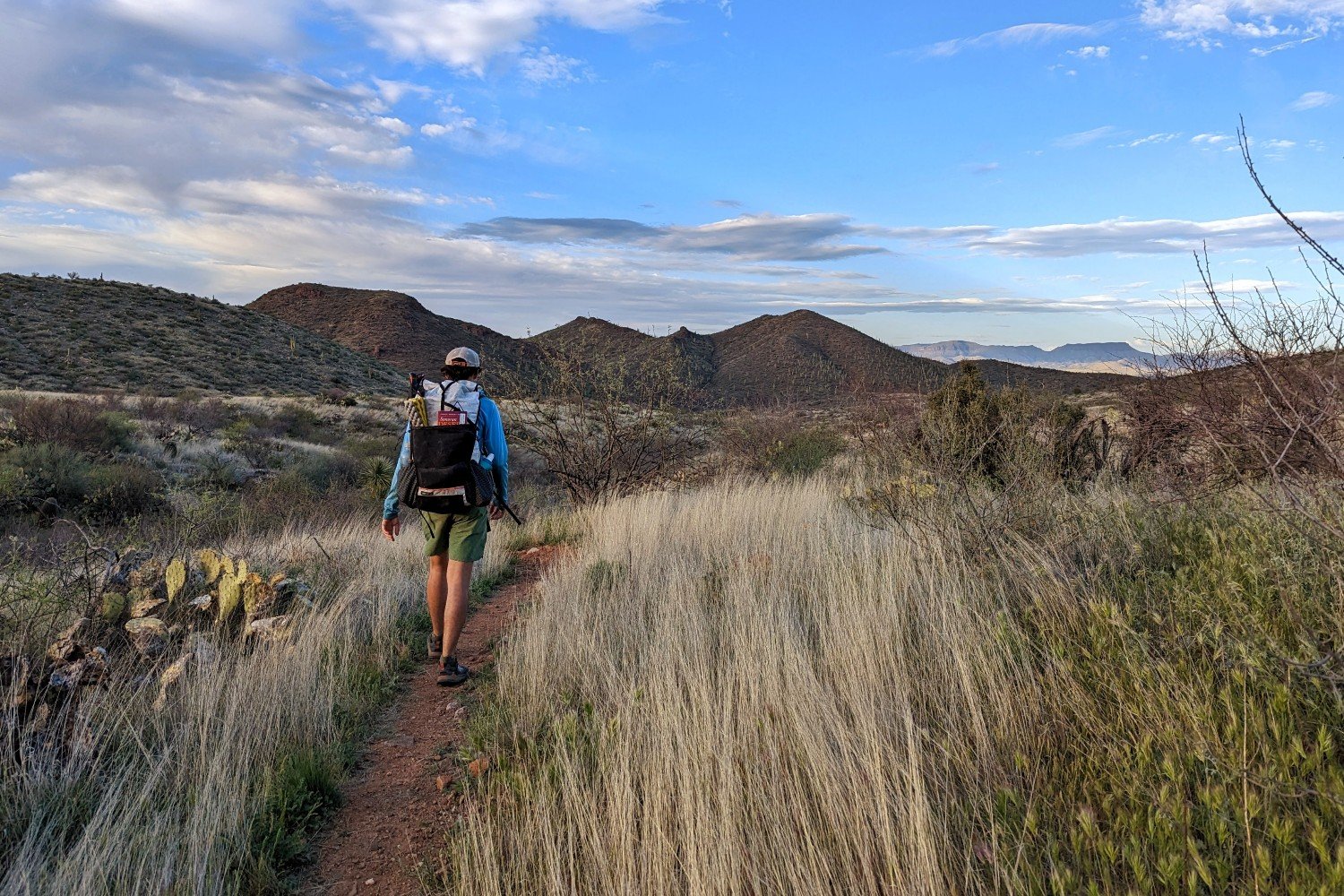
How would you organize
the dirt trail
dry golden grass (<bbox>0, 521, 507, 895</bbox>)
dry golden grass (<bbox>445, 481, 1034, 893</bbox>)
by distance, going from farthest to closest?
the dirt trail
dry golden grass (<bbox>0, 521, 507, 895</bbox>)
dry golden grass (<bbox>445, 481, 1034, 893</bbox>)

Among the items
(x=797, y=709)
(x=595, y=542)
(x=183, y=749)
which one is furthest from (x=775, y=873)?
(x=595, y=542)

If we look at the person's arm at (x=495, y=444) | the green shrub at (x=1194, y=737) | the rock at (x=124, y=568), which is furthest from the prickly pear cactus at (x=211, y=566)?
the green shrub at (x=1194, y=737)

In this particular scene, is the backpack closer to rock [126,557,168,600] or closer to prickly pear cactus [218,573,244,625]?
prickly pear cactus [218,573,244,625]

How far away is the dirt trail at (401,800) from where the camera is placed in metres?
2.62

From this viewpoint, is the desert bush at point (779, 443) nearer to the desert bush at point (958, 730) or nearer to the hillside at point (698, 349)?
the hillside at point (698, 349)

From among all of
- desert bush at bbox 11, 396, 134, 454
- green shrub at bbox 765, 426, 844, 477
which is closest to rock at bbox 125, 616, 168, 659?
green shrub at bbox 765, 426, 844, 477

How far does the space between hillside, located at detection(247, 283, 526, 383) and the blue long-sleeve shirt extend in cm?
5446

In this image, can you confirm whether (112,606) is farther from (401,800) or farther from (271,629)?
(401,800)

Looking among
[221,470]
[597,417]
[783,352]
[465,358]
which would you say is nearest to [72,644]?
[465,358]

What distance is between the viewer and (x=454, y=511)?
450cm

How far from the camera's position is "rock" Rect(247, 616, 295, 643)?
167 inches

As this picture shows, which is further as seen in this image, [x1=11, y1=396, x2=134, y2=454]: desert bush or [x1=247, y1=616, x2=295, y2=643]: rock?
[x1=11, y1=396, x2=134, y2=454]: desert bush

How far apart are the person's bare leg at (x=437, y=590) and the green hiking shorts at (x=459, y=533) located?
69 mm

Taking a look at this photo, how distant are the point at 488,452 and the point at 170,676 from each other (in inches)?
78.3
